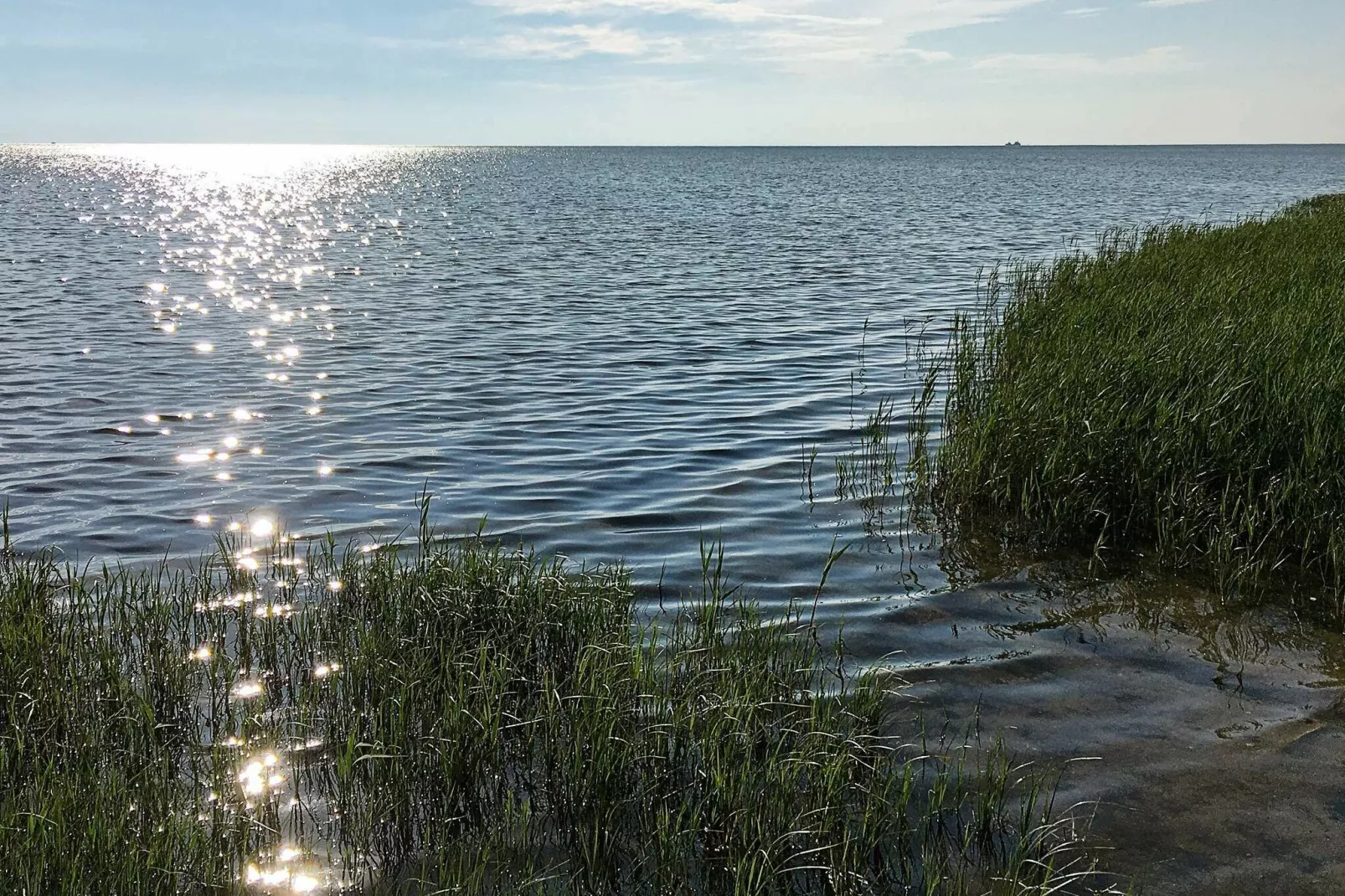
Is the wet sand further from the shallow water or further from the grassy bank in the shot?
the grassy bank

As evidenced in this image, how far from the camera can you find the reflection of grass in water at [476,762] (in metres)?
4.46

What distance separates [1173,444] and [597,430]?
710 cm

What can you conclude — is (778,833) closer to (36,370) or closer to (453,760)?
(453,760)

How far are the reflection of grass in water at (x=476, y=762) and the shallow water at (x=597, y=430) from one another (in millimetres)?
1101

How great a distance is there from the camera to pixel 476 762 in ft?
16.7

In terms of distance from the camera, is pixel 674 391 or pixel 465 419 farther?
pixel 674 391

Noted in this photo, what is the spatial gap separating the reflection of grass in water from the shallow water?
1101 mm

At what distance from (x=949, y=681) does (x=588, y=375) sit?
11102 mm

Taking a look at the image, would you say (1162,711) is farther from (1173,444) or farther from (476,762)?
(476,762)

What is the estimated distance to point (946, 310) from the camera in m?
23.2

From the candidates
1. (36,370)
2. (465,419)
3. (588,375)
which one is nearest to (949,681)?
(465,419)

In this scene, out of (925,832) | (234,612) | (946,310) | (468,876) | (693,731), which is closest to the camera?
(468,876)

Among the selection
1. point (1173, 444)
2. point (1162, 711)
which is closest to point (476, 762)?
point (1162, 711)

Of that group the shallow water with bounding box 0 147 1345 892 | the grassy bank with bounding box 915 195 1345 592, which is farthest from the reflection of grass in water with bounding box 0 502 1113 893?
the grassy bank with bounding box 915 195 1345 592
